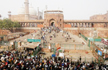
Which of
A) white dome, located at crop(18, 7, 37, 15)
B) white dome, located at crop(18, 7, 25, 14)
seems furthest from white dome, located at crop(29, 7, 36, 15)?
white dome, located at crop(18, 7, 25, 14)

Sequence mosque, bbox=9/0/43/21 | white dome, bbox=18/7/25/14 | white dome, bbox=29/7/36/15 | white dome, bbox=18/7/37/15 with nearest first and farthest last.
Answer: mosque, bbox=9/0/43/21 → white dome, bbox=18/7/25/14 → white dome, bbox=18/7/37/15 → white dome, bbox=29/7/36/15

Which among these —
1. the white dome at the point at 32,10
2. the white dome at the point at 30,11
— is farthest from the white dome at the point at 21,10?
the white dome at the point at 32,10

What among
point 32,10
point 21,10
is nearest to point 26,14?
point 21,10

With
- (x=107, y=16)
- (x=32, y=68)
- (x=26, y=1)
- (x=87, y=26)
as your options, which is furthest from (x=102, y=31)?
(x=32, y=68)

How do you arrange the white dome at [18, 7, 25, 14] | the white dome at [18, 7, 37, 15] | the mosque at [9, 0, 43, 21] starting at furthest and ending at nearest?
the white dome at [18, 7, 37, 15] → the white dome at [18, 7, 25, 14] → the mosque at [9, 0, 43, 21]

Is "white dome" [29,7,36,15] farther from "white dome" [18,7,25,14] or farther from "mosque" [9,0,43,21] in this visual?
"white dome" [18,7,25,14]

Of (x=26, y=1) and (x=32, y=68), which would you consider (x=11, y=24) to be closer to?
(x=26, y=1)

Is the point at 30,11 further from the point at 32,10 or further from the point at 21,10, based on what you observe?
the point at 21,10

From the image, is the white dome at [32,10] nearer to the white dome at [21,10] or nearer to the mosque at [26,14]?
the mosque at [26,14]

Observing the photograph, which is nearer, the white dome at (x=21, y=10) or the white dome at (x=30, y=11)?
the white dome at (x=21, y=10)

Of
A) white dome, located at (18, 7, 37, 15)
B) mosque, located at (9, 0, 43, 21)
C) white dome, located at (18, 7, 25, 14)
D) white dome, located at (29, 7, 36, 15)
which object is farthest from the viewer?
white dome, located at (29, 7, 36, 15)

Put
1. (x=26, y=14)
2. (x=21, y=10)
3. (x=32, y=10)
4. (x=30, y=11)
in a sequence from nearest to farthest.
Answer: (x=26, y=14) < (x=21, y=10) < (x=30, y=11) < (x=32, y=10)

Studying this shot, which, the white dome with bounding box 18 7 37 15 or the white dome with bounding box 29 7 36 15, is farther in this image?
the white dome with bounding box 29 7 36 15

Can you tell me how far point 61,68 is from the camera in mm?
8367
